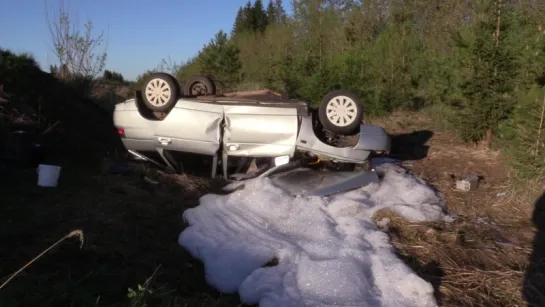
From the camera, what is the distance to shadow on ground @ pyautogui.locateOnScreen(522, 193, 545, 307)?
386 centimetres

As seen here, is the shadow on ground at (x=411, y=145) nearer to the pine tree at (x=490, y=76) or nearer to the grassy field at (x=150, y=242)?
the pine tree at (x=490, y=76)

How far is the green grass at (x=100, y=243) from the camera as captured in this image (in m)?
3.19

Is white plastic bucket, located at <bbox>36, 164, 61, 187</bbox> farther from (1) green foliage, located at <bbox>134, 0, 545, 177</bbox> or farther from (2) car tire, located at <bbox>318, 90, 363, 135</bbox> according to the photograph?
(1) green foliage, located at <bbox>134, 0, 545, 177</bbox>

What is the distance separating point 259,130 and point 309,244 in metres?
2.18

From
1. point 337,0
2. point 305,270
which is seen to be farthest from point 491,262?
point 337,0

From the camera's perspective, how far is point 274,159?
6172 millimetres

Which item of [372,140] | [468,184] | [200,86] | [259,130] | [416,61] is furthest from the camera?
[416,61]

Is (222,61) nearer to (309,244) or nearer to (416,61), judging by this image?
(416,61)

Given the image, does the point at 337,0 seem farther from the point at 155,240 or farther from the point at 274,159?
the point at 155,240

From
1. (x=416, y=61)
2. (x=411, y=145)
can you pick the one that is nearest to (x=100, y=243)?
(x=411, y=145)

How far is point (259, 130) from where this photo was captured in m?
6.14

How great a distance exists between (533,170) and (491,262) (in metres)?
2.42

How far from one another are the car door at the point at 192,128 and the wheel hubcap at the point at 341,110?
53.7 inches

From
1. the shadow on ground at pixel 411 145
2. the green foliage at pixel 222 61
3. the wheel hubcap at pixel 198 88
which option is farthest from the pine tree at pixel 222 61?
the wheel hubcap at pixel 198 88
